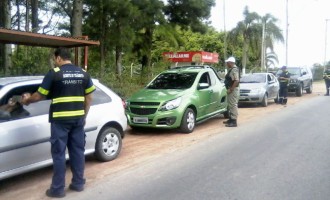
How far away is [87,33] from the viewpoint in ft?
59.1

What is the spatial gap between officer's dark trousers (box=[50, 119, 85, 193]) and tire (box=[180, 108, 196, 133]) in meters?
4.14

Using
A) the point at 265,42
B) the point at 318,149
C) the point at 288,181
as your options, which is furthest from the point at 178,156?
the point at 265,42

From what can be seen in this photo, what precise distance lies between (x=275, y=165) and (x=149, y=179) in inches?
82.9

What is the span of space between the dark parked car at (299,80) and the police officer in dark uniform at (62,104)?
648 inches

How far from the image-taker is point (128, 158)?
6.89 meters

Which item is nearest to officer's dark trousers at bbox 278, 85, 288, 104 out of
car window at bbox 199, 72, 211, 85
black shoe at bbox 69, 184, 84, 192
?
car window at bbox 199, 72, 211, 85

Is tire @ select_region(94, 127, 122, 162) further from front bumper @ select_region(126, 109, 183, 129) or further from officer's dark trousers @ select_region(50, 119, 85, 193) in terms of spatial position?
front bumper @ select_region(126, 109, 183, 129)

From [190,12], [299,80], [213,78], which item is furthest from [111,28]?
[299,80]

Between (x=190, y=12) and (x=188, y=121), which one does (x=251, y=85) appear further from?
(x=188, y=121)

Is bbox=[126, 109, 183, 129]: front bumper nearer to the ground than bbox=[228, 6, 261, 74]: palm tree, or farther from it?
nearer to the ground

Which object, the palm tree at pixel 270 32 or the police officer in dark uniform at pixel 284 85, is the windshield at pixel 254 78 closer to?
the police officer in dark uniform at pixel 284 85

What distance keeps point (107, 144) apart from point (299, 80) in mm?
16767

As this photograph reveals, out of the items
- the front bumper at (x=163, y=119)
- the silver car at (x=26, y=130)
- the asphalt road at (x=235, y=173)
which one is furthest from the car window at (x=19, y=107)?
the front bumper at (x=163, y=119)

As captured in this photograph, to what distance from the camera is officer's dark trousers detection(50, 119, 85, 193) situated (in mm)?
4824
